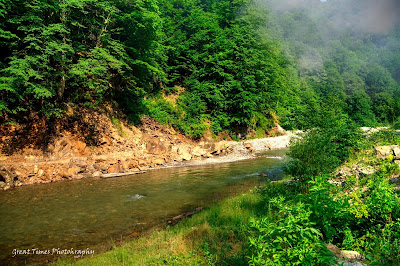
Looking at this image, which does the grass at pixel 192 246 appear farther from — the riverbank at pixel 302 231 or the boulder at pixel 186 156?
the boulder at pixel 186 156

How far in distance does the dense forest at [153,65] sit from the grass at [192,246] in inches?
259

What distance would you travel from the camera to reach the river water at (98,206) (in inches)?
290

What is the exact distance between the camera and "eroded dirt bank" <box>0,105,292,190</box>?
14891 mm

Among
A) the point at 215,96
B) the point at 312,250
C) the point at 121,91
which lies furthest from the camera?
the point at 215,96

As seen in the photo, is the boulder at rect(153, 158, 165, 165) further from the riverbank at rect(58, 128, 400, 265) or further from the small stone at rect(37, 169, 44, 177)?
the riverbank at rect(58, 128, 400, 265)

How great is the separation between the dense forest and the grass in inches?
259

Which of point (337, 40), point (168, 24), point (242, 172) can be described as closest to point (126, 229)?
point (242, 172)

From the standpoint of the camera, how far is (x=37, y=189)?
1298 cm

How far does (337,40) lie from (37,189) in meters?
186

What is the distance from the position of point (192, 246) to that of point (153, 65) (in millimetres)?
25225

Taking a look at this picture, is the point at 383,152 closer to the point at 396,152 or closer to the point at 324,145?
the point at 396,152

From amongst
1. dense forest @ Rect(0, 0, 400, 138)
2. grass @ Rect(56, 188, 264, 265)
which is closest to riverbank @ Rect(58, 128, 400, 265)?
grass @ Rect(56, 188, 264, 265)

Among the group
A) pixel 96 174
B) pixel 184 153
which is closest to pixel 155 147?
pixel 184 153

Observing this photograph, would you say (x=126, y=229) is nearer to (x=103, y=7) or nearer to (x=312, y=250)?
(x=312, y=250)
